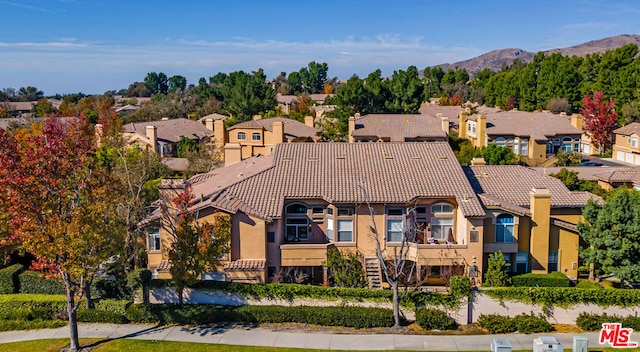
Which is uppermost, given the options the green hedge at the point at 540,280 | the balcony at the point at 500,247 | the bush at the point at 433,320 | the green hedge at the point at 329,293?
the balcony at the point at 500,247

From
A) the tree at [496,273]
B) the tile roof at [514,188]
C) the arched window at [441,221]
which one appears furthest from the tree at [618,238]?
the arched window at [441,221]

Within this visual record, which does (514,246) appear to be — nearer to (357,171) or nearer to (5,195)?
(357,171)

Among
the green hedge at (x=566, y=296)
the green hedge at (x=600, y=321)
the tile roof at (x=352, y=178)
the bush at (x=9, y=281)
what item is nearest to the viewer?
the green hedge at (x=600, y=321)

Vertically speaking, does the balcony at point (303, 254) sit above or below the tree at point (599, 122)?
below

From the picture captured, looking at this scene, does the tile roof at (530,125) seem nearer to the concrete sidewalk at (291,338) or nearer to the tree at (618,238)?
the tree at (618,238)

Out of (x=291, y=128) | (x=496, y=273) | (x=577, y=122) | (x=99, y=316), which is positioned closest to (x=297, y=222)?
(x=496, y=273)

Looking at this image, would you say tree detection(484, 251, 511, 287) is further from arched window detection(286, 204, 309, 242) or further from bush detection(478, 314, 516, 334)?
arched window detection(286, 204, 309, 242)

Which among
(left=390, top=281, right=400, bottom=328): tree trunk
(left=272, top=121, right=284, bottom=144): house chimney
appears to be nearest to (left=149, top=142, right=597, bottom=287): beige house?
(left=390, top=281, right=400, bottom=328): tree trunk

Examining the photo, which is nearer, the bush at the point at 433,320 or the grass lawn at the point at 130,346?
the grass lawn at the point at 130,346
